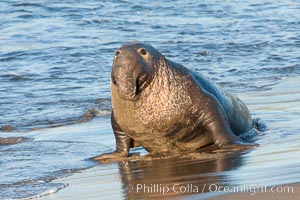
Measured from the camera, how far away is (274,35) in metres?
17.0

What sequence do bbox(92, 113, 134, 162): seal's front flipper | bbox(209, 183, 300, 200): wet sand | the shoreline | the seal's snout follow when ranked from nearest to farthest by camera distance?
bbox(209, 183, 300, 200): wet sand < the shoreline < the seal's snout < bbox(92, 113, 134, 162): seal's front flipper

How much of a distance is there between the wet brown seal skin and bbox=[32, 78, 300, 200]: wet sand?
0.82ft

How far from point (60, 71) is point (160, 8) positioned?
28.4ft

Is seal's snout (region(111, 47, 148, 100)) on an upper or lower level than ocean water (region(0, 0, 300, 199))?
upper

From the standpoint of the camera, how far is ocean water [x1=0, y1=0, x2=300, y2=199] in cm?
796

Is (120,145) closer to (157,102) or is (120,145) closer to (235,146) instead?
(157,102)

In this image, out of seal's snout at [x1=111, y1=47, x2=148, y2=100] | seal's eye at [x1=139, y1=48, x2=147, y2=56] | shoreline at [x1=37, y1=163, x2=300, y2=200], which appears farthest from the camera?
seal's eye at [x1=139, y1=48, x2=147, y2=56]

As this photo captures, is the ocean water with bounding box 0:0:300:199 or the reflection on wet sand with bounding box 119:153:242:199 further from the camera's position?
the ocean water with bounding box 0:0:300:199

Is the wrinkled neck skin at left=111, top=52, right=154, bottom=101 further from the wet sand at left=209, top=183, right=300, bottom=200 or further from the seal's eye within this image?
the wet sand at left=209, top=183, right=300, bottom=200

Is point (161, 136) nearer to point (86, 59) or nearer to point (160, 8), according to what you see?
point (86, 59)

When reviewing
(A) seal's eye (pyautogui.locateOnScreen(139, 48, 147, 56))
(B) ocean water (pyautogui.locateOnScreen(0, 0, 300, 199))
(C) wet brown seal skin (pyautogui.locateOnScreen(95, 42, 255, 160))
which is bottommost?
(B) ocean water (pyautogui.locateOnScreen(0, 0, 300, 199))

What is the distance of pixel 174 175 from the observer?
6.48 m

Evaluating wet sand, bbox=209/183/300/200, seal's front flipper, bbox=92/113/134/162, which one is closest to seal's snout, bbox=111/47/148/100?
seal's front flipper, bbox=92/113/134/162

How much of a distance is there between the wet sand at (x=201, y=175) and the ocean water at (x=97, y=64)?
0.06 m
